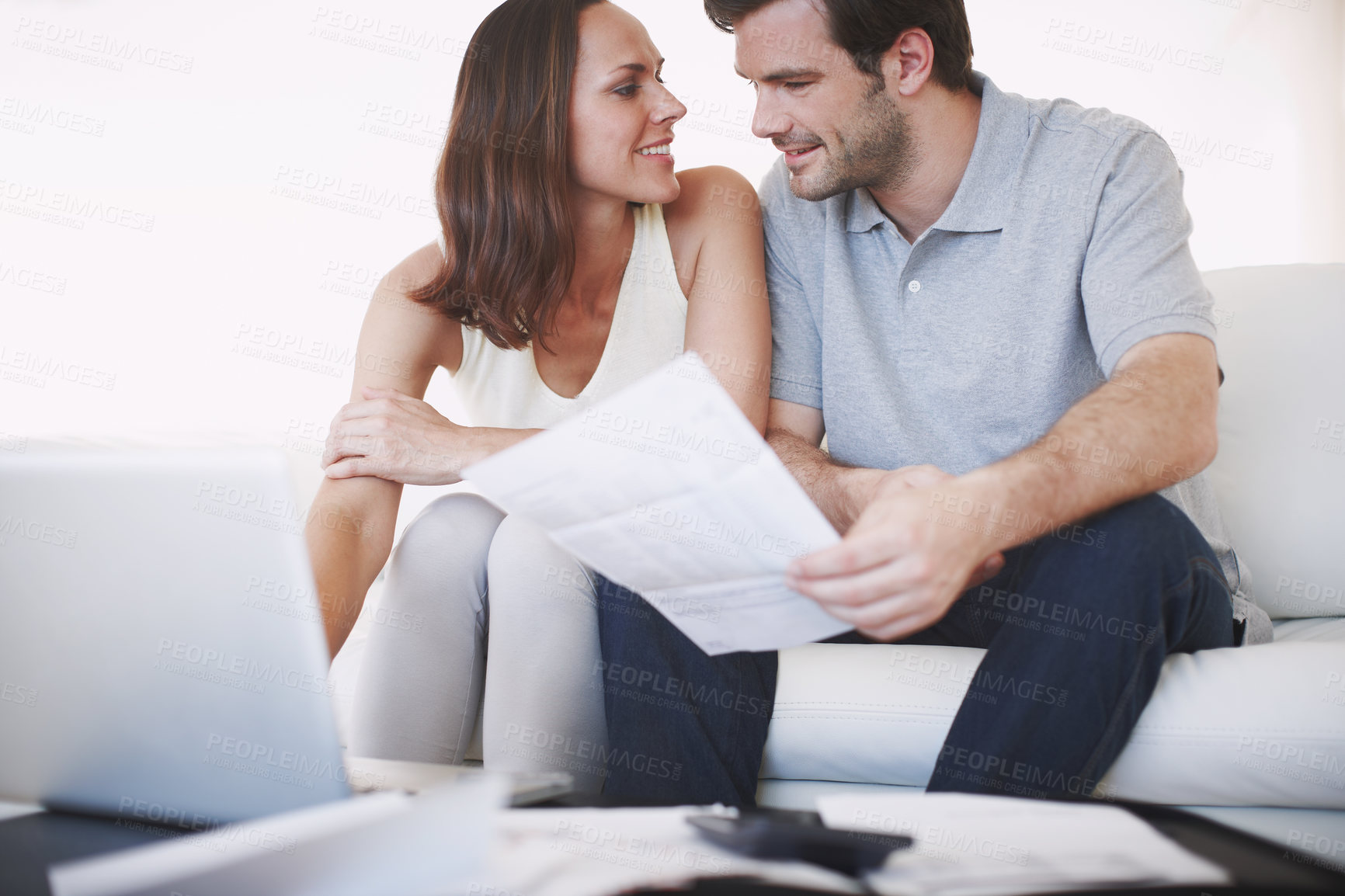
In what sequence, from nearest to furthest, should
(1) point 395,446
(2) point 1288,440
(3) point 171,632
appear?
(3) point 171,632
(1) point 395,446
(2) point 1288,440

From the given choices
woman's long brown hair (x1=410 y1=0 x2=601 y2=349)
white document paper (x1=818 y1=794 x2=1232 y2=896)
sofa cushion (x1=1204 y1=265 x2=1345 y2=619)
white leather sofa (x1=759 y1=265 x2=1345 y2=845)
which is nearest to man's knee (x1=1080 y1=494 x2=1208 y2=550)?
white leather sofa (x1=759 y1=265 x2=1345 y2=845)

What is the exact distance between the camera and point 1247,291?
156cm

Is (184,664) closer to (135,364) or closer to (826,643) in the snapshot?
(826,643)

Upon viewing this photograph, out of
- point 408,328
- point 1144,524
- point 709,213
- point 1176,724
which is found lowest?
point 1176,724

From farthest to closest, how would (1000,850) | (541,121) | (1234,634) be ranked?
1. (541,121)
2. (1234,634)
3. (1000,850)

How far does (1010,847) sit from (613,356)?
111cm

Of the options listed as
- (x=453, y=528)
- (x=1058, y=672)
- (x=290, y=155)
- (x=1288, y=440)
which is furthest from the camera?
(x=290, y=155)

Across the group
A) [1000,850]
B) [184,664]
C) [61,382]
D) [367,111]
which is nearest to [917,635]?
[1000,850]

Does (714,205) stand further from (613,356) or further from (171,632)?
(171,632)

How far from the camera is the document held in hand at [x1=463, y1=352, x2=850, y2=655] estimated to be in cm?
59

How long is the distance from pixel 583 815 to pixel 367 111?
234cm

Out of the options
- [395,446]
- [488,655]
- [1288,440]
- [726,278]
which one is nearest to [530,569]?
[488,655]

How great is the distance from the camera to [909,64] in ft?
4.57

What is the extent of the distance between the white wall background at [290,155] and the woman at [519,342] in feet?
2.66
